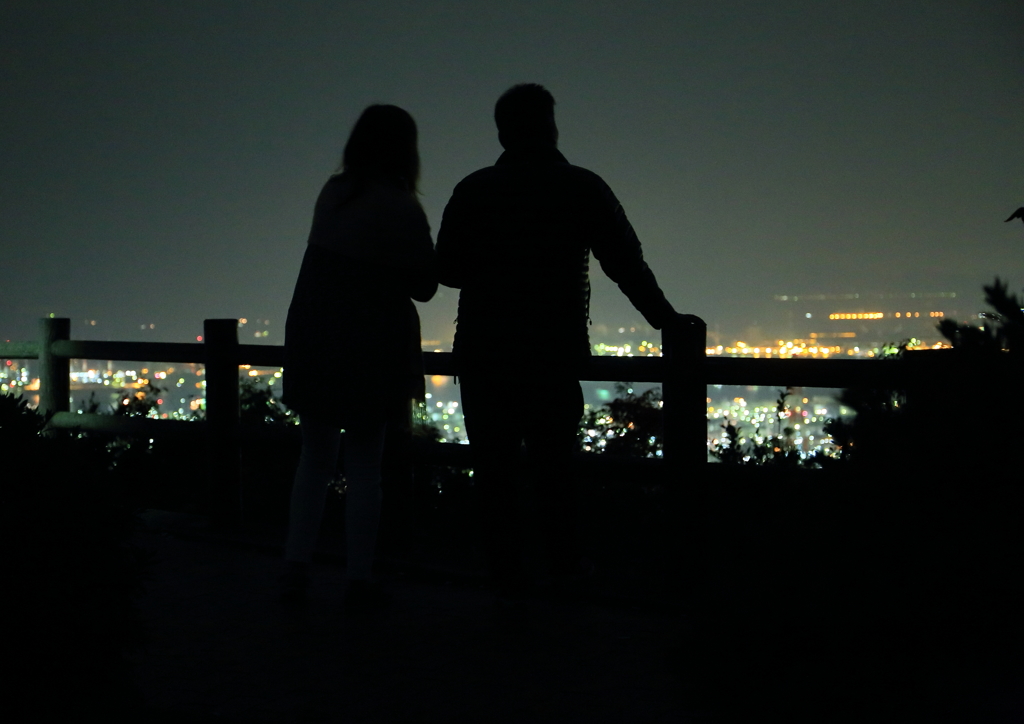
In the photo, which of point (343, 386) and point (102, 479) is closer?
point (102, 479)

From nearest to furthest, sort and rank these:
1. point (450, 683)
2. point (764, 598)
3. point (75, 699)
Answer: point (764, 598) < point (75, 699) < point (450, 683)

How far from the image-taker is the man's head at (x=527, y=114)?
3938 millimetres

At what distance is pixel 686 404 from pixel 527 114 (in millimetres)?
1405

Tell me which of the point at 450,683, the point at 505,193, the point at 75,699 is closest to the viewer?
the point at 75,699

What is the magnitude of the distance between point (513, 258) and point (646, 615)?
1.54 m

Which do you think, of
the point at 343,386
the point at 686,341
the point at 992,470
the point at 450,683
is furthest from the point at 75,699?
the point at 686,341

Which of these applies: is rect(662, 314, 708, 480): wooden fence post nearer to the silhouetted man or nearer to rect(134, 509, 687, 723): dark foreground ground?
the silhouetted man

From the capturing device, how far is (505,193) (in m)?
3.89

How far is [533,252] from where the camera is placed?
3900mm

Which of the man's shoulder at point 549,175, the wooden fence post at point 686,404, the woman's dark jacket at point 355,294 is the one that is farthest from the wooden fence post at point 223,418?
the wooden fence post at point 686,404


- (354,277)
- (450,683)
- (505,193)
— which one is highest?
(505,193)

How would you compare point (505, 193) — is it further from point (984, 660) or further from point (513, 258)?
point (984, 660)

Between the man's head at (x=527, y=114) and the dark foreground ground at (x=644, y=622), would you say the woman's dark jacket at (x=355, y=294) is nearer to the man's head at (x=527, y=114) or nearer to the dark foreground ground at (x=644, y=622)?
the man's head at (x=527, y=114)

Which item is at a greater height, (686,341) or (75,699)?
(686,341)
